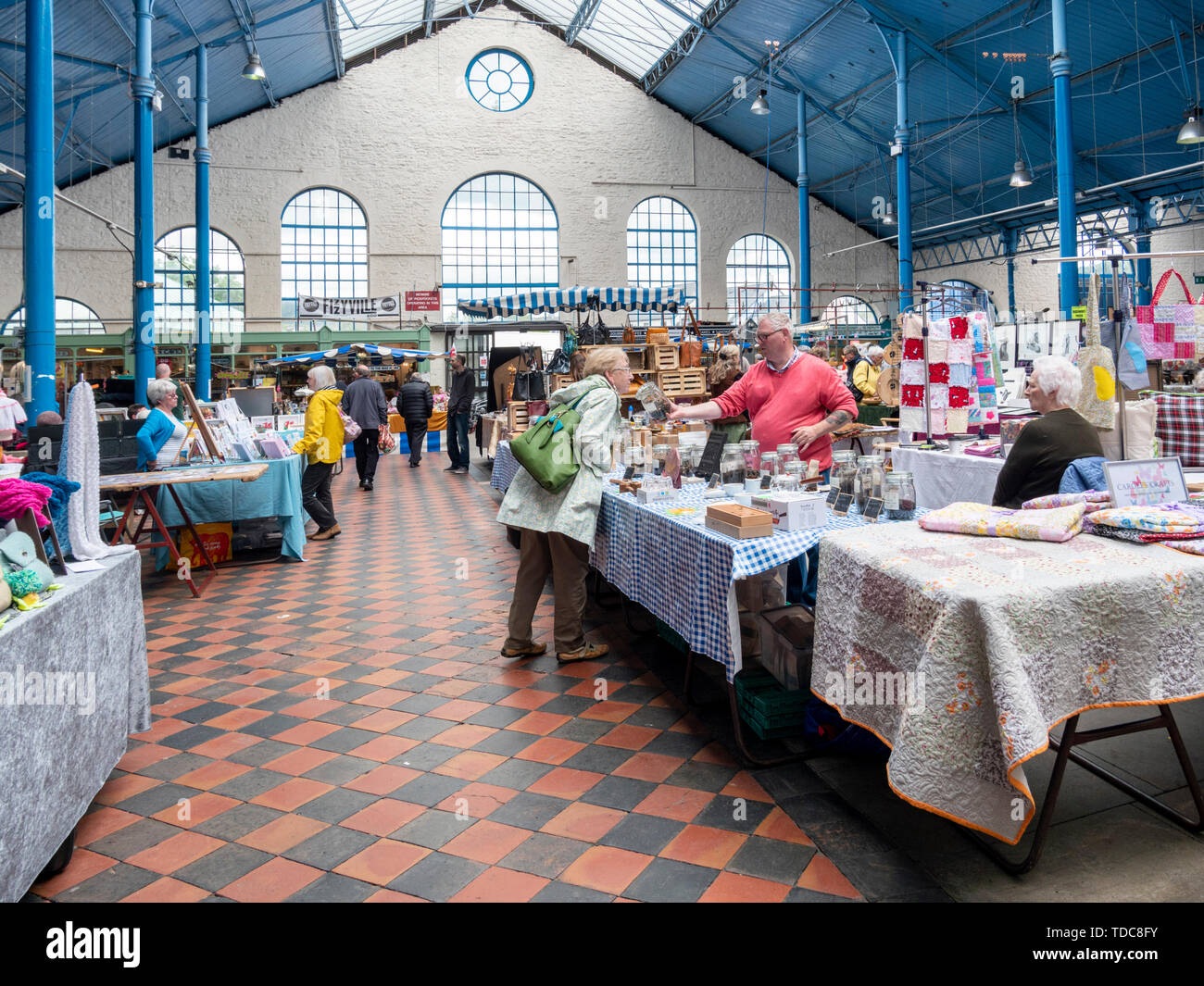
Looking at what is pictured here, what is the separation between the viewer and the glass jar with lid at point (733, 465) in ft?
11.4

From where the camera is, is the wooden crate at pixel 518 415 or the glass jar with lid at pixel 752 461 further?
the wooden crate at pixel 518 415

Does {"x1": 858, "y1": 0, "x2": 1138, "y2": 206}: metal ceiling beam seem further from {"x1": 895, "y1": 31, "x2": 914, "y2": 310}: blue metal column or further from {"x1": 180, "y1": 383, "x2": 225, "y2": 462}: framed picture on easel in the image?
{"x1": 180, "y1": 383, "x2": 225, "y2": 462}: framed picture on easel

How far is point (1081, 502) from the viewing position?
2.36 metres

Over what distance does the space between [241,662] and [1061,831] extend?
10.7ft

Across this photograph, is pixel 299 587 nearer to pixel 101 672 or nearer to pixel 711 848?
pixel 101 672

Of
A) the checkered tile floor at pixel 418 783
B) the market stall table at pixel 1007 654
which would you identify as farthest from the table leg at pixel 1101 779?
the checkered tile floor at pixel 418 783

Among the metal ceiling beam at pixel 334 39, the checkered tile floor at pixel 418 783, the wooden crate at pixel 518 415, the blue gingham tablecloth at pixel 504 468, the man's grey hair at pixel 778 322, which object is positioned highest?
the metal ceiling beam at pixel 334 39

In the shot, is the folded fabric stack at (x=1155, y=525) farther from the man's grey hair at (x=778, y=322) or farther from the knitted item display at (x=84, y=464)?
the knitted item display at (x=84, y=464)

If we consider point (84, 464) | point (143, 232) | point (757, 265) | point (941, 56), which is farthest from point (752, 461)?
point (757, 265)

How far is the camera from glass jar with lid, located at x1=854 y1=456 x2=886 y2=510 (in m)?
2.84

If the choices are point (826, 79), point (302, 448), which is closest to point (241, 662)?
point (302, 448)

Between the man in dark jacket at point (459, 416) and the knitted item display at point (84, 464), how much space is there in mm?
8564

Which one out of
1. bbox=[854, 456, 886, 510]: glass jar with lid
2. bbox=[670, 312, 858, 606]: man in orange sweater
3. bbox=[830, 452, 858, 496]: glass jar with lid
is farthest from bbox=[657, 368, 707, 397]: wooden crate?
bbox=[854, 456, 886, 510]: glass jar with lid

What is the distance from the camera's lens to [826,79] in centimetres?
1678
